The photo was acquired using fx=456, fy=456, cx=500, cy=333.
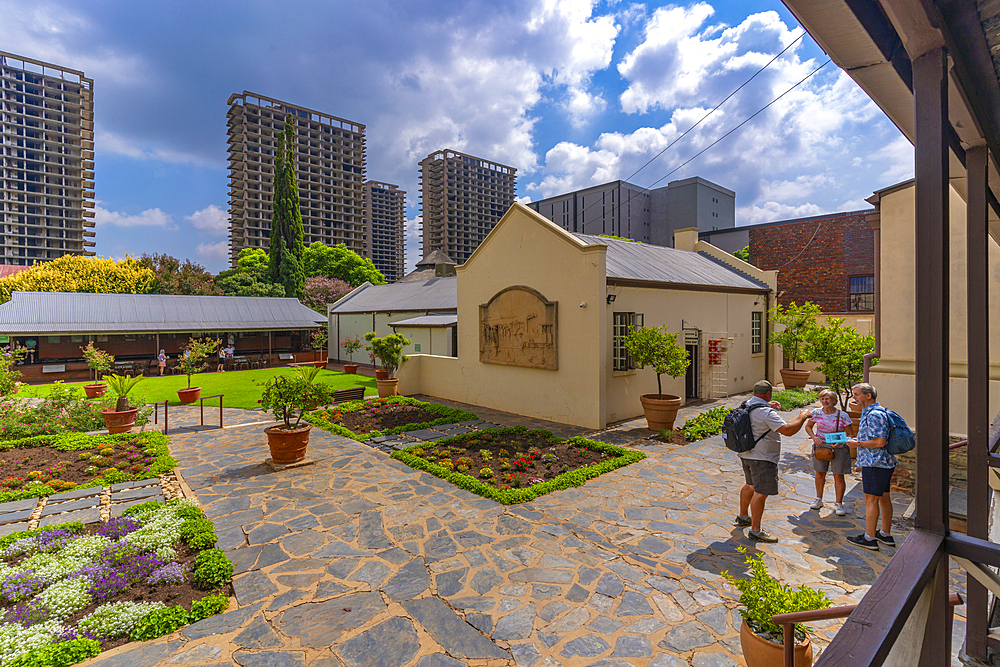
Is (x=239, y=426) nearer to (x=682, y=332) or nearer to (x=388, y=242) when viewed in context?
(x=682, y=332)

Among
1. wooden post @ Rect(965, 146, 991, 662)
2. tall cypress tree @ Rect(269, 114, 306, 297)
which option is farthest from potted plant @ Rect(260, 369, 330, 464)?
tall cypress tree @ Rect(269, 114, 306, 297)

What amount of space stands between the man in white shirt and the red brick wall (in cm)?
2422

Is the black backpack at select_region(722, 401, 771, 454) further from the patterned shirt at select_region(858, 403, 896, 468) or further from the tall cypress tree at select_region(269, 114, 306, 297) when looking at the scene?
the tall cypress tree at select_region(269, 114, 306, 297)

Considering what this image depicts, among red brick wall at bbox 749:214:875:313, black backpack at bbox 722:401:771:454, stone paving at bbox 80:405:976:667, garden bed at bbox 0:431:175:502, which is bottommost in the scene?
stone paving at bbox 80:405:976:667

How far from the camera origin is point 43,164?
76375 millimetres

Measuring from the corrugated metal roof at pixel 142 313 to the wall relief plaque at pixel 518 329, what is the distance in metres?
22.2

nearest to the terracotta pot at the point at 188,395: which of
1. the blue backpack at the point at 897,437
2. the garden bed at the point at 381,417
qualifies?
the garden bed at the point at 381,417

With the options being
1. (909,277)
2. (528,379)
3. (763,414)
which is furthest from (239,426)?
(909,277)

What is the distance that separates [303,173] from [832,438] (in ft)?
378

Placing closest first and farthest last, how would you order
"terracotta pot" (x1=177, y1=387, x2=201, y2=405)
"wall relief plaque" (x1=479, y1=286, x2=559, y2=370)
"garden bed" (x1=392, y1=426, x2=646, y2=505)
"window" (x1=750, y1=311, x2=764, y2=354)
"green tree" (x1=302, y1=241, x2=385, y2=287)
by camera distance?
"garden bed" (x1=392, y1=426, x2=646, y2=505)
"wall relief plaque" (x1=479, y1=286, x2=559, y2=370)
"terracotta pot" (x1=177, y1=387, x2=201, y2=405)
"window" (x1=750, y1=311, x2=764, y2=354)
"green tree" (x1=302, y1=241, x2=385, y2=287)

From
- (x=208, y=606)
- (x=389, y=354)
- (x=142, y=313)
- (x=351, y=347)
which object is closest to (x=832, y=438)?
(x=208, y=606)

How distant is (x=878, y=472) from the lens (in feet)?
18.9

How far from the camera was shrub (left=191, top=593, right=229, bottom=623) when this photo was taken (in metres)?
4.70

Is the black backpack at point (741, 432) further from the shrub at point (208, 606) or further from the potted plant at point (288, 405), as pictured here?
the potted plant at point (288, 405)
